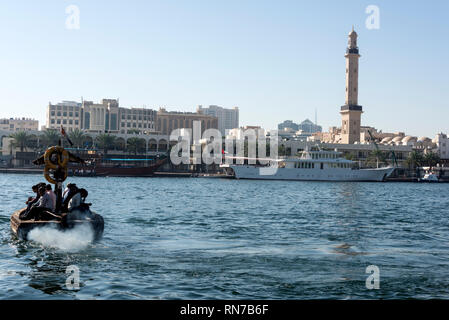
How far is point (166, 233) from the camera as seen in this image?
79.1 feet

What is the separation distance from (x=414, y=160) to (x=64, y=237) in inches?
5016

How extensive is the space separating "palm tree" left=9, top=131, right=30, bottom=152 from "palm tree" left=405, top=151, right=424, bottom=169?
Answer: 9392cm

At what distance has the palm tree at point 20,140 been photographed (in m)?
126

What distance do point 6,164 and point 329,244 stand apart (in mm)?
114961

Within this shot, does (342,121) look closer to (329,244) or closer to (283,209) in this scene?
(283,209)

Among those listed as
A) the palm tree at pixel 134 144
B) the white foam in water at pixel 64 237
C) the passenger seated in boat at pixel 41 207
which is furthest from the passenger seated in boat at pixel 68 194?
the palm tree at pixel 134 144

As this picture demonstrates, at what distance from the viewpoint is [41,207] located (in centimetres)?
1981

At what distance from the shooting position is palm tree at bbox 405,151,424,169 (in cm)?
13475

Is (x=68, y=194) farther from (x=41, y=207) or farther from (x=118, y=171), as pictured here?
(x=118, y=171)

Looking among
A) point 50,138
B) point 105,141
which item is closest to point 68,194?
point 105,141

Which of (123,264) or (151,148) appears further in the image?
(151,148)

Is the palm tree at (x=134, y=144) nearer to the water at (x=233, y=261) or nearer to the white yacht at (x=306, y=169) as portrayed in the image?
the white yacht at (x=306, y=169)

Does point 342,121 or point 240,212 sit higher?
point 342,121
